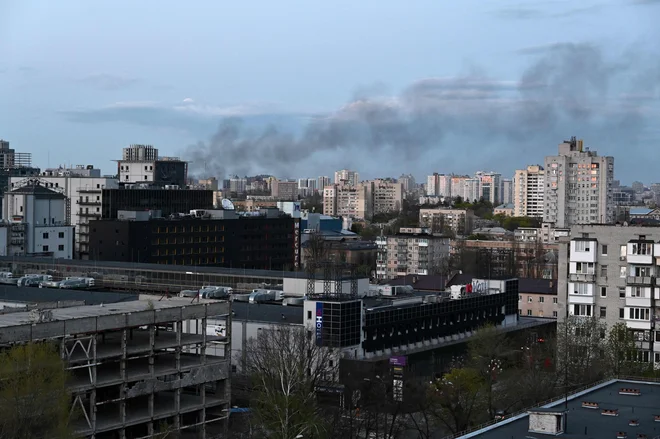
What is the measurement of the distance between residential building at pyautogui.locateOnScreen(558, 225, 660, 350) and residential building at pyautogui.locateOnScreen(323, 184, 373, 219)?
124 meters

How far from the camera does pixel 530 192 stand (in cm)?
13225

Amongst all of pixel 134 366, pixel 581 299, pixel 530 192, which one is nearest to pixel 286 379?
pixel 134 366

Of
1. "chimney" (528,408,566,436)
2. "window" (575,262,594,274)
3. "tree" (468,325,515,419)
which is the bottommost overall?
"tree" (468,325,515,419)

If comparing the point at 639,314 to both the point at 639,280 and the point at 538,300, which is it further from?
the point at 538,300

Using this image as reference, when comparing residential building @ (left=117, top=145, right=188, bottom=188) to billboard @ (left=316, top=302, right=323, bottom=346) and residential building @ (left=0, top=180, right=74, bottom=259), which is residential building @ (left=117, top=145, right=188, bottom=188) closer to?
residential building @ (left=0, top=180, right=74, bottom=259)

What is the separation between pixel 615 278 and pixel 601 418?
12705mm

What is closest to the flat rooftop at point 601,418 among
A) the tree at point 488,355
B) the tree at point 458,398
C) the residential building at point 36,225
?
the tree at point 458,398

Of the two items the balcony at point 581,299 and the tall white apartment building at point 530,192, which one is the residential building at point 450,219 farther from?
the balcony at point 581,299

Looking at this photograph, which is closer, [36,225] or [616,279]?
[616,279]

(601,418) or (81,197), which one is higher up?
(81,197)

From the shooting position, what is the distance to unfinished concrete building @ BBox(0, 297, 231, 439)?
64.2 feet

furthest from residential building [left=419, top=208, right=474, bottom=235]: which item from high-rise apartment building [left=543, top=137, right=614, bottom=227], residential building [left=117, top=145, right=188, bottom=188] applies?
residential building [left=117, top=145, right=188, bottom=188]

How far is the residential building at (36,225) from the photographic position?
2362 inches

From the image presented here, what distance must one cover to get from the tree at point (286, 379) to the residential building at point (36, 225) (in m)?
33.2
